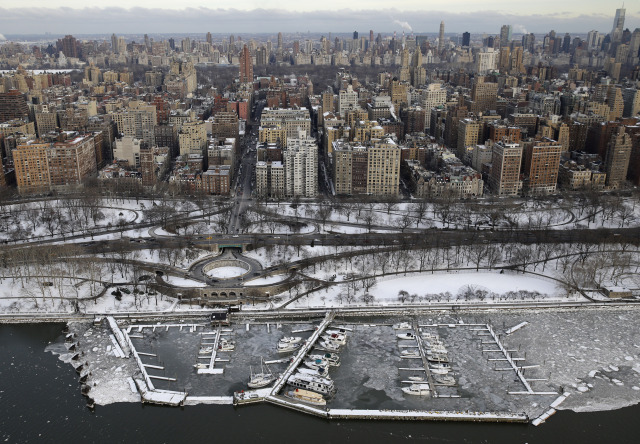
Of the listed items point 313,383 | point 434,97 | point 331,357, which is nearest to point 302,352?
point 331,357

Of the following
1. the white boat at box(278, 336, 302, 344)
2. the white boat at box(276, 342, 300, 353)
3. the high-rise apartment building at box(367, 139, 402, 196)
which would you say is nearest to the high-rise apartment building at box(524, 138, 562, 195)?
the high-rise apartment building at box(367, 139, 402, 196)

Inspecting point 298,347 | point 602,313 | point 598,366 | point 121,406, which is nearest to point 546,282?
point 602,313

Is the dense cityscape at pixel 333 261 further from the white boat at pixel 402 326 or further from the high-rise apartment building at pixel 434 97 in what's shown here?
the high-rise apartment building at pixel 434 97

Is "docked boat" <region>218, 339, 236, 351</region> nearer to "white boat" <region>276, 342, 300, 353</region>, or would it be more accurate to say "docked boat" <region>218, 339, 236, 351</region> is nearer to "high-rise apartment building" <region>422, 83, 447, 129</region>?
"white boat" <region>276, 342, 300, 353</region>

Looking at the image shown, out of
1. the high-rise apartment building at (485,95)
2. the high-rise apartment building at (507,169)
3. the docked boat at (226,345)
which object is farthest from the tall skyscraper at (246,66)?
the docked boat at (226,345)

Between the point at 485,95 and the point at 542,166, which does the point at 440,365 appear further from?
the point at 485,95
